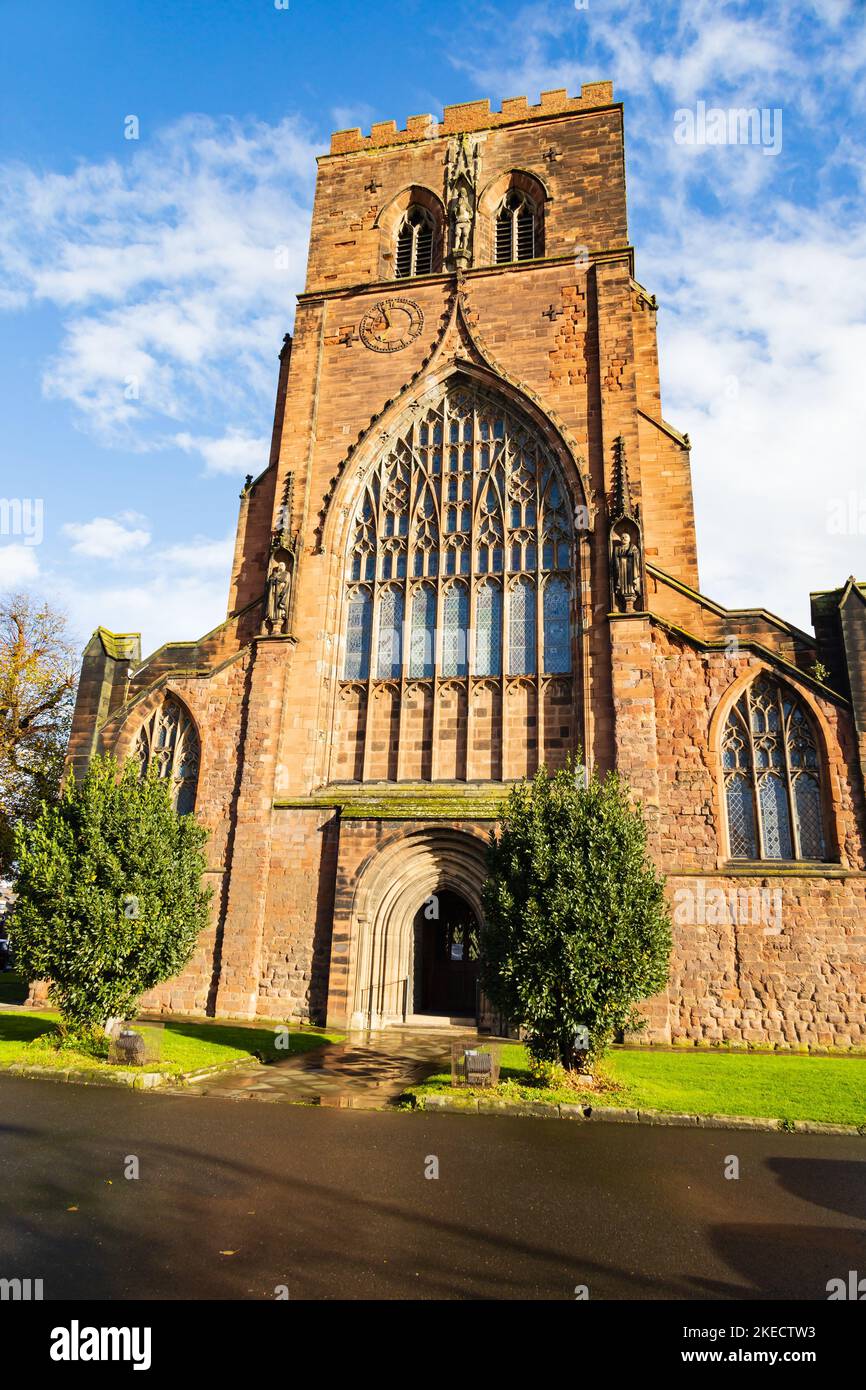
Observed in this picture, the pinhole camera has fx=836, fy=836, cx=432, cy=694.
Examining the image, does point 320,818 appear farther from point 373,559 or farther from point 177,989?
point 373,559

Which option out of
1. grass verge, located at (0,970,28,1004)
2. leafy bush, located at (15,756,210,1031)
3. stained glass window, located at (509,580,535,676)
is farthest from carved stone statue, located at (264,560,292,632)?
grass verge, located at (0,970,28,1004)

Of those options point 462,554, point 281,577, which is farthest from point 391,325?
point 281,577

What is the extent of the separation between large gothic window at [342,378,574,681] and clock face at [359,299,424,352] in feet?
7.06

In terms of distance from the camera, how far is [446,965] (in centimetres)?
2509

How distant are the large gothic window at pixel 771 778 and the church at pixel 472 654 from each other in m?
0.06

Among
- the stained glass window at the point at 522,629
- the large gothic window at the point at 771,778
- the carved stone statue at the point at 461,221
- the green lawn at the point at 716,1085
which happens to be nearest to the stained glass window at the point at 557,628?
the stained glass window at the point at 522,629

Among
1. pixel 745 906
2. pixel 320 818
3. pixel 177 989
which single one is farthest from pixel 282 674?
pixel 745 906

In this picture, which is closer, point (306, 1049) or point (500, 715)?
point (306, 1049)

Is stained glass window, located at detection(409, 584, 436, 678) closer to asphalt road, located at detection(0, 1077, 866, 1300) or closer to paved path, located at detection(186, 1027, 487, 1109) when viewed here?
paved path, located at detection(186, 1027, 487, 1109)

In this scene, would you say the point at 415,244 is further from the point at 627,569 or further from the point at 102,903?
the point at 102,903

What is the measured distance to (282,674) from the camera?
1981 cm

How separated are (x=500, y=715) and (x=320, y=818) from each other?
4694 millimetres

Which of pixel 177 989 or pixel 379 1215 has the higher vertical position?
pixel 177 989

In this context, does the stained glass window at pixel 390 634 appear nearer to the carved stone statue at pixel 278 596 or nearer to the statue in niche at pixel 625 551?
the carved stone statue at pixel 278 596
